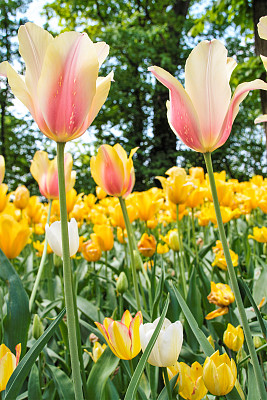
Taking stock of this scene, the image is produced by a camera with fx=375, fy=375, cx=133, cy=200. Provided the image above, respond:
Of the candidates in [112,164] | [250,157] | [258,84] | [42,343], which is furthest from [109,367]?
[250,157]

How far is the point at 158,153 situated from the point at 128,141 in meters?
0.84

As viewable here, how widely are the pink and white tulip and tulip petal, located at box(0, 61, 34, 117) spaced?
0.15 meters

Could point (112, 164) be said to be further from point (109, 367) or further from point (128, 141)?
point (128, 141)

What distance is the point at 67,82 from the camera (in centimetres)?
40

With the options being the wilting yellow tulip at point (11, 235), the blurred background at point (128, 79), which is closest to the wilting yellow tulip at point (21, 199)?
the wilting yellow tulip at point (11, 235)

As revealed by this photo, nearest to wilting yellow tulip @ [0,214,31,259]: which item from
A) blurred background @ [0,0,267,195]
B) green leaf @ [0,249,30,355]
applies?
green leaf @ [0,249,30,355]

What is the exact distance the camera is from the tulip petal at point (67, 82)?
390mm

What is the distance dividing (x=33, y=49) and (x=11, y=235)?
598mm

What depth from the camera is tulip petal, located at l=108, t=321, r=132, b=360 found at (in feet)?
1.57

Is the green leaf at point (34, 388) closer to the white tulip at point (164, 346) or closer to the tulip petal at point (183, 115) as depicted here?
the white tulip at point (164, 346)

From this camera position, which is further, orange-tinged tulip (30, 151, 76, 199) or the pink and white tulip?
orange-tinged tulip (30, 151, 76, 199)

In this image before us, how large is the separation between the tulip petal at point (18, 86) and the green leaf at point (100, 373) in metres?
0.46

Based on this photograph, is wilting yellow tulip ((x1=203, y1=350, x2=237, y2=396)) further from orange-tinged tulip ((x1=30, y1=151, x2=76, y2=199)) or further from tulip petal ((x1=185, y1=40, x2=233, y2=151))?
orange-tinged tulip ((x1=30, y1=151, x2=76, y2=199))

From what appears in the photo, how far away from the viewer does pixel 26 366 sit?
0.42 metres
